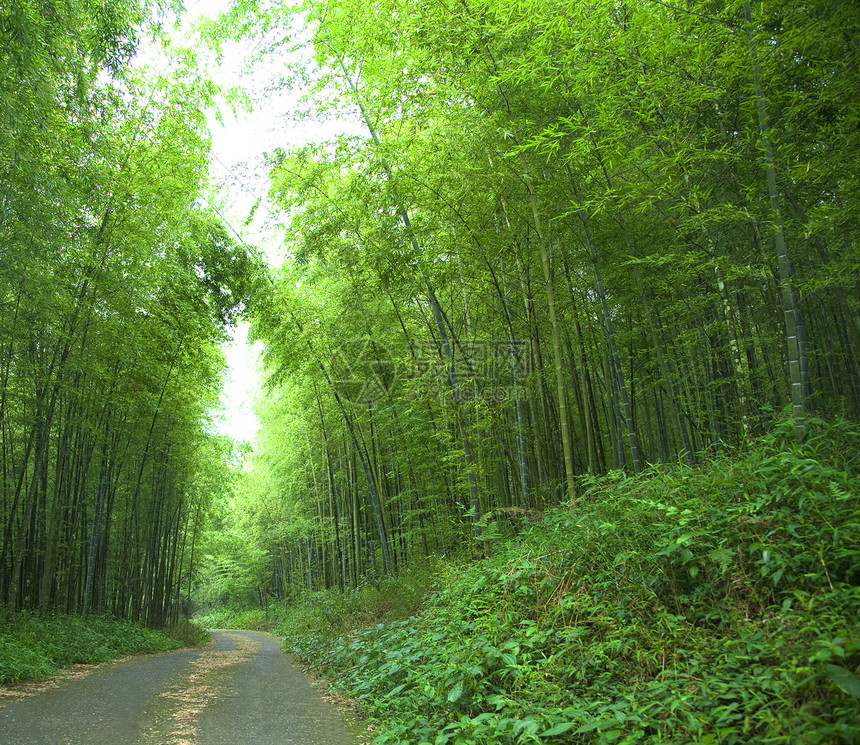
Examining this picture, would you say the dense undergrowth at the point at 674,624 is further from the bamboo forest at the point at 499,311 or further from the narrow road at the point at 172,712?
the narrow road at the point at 172,712

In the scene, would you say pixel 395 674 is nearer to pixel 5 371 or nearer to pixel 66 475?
pixel 5 371

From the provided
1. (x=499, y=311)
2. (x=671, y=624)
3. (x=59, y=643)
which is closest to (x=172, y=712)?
(x=59, y=643)

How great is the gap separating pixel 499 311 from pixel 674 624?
4010mm

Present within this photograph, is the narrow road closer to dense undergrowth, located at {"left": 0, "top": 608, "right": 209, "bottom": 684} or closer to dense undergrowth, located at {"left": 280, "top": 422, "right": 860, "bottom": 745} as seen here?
dense undergrowth, located at {"left": 0, "top": 608, "right": 209, "bottom": 684}

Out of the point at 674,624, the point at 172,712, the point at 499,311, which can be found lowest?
the point at 172,712

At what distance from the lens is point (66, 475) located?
7512mm

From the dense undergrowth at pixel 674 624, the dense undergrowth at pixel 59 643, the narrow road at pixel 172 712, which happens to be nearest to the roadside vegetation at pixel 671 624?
the dense undergrowth at pixel 674 624

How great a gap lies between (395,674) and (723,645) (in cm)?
240

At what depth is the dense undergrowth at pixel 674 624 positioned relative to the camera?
1.69m

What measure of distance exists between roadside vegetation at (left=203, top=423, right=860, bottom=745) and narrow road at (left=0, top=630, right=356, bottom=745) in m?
0.54

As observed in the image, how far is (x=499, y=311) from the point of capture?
5.73 metres

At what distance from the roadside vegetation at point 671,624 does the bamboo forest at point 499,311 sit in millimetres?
18

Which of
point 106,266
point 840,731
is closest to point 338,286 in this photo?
point 106,266

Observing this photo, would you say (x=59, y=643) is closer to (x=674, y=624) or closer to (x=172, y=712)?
(x=172, y=712)
